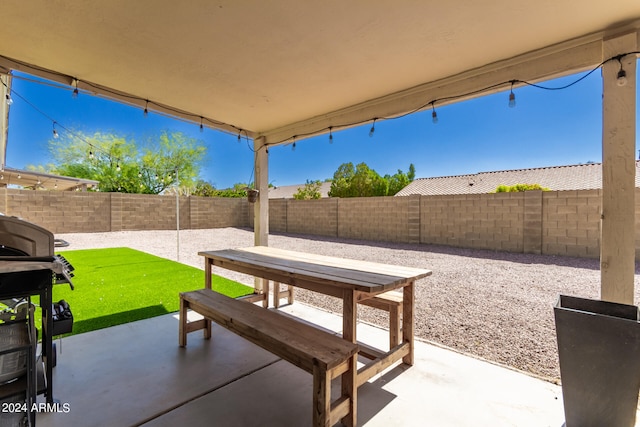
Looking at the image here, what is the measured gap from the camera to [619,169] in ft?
5.56

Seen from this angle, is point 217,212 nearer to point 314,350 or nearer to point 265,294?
point 265,294

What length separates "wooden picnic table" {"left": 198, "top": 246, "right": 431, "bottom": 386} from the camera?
179 cm

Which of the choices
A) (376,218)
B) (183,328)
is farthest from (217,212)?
(183,328)

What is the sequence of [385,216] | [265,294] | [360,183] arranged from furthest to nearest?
1. [360,183]
2. [385,216]
3. [265,294]

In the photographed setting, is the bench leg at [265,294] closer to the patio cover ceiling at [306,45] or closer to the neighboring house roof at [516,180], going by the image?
the patio cover ceiling at [306,45]

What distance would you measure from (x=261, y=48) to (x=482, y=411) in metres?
2.71

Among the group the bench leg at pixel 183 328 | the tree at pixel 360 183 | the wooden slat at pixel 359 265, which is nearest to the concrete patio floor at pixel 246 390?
the bench leg at pixel 183 328

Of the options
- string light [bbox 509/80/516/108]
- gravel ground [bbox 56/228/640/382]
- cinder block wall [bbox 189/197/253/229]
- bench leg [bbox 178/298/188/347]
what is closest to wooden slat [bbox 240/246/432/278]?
bench leg [bbox 178/298/188/347]

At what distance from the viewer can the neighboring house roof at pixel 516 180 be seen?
1300 cm

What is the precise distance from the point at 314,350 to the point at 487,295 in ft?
11.8

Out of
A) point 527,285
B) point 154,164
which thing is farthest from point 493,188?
point 154,164

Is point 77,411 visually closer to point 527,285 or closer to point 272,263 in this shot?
point 272,263

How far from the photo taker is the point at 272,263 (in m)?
2.40

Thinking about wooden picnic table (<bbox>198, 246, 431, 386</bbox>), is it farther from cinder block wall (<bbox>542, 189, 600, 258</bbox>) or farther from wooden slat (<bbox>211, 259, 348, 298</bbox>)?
cinder block wall (<bbox>542, 189, 600, 258</bbox>)
